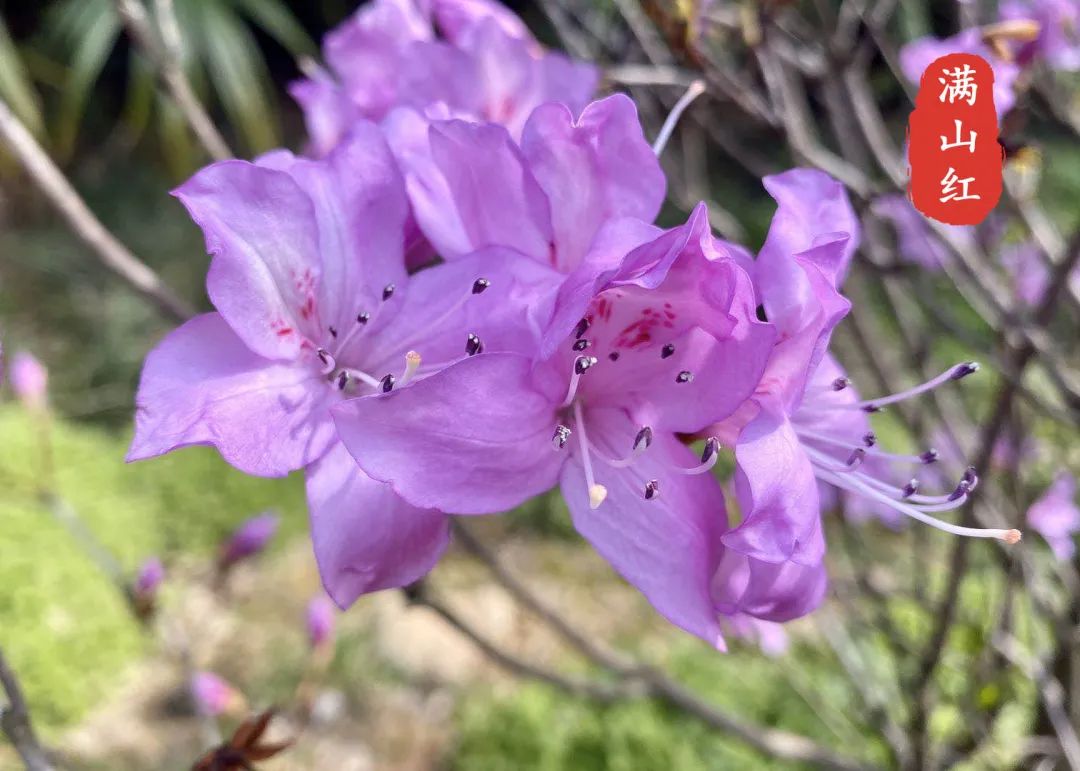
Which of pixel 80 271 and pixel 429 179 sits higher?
pixel 429 179

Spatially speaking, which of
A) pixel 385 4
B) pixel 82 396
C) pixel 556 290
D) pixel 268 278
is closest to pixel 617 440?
pixel 556 290

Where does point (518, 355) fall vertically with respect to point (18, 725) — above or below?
above

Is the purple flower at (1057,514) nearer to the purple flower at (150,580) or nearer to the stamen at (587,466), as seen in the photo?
the stamen at (587,466)

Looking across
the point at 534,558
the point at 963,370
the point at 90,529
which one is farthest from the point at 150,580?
the point at 534,558

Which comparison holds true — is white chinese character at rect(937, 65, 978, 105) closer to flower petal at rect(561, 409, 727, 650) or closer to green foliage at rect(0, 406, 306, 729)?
flower petal at rect(561, 409, 727, 650)

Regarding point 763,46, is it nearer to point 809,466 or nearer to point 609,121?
point 609,121

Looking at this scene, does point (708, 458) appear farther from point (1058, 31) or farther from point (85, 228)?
point (1058, 31)
